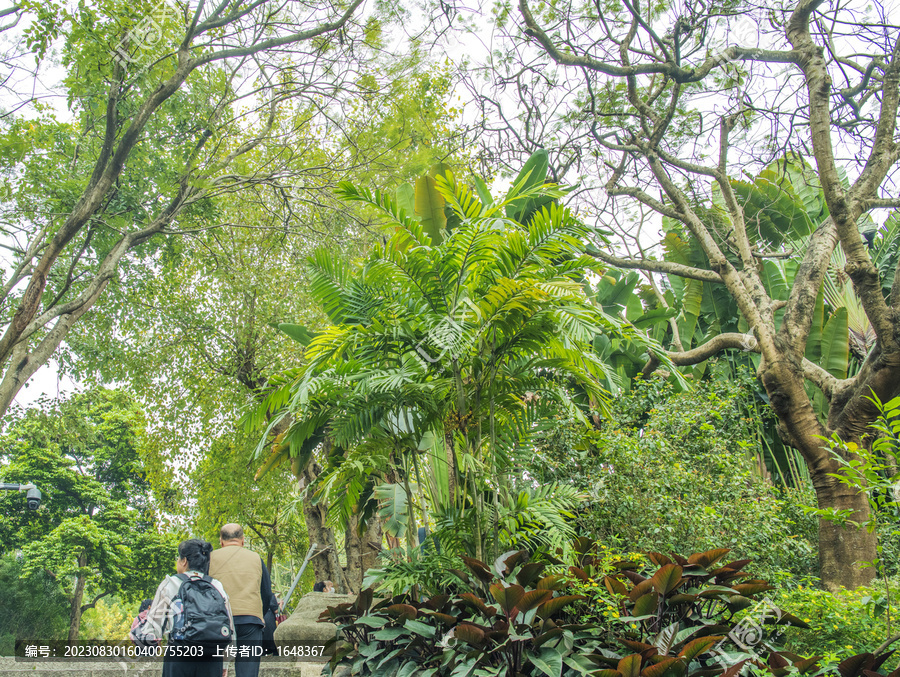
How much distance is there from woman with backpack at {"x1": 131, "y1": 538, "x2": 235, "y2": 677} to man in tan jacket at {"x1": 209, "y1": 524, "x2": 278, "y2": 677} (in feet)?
1.52

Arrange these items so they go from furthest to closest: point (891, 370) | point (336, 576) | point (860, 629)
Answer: point (336, 576) → point (891, 370) → point (860, 629)

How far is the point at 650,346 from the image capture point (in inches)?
168

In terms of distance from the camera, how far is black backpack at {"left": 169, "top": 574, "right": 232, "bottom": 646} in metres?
3.41

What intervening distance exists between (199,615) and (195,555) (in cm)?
36

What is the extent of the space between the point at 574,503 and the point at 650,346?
1293 millimetres

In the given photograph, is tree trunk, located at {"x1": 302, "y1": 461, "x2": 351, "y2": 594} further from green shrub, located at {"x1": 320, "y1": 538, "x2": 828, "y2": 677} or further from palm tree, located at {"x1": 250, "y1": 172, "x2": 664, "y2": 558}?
green shrub, located at {"x1": 320, "y1": 538, "x2": 828, "y2": 677}

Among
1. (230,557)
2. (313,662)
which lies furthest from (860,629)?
(313,662)

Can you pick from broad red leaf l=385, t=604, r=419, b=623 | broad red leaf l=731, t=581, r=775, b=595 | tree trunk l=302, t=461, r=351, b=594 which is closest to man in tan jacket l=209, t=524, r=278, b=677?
broad red leaf l=385, t=604, r=419, b=623

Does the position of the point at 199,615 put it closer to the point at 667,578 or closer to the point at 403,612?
the point at 403,612

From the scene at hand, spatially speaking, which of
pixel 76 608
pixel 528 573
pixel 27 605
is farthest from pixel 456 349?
pixel 27 605

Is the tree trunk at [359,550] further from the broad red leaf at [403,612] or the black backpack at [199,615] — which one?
the black backpack at [199,615]

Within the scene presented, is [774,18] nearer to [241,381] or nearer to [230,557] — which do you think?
[230,557]

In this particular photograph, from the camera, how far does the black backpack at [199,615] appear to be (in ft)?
11.2

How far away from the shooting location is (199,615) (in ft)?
11.3
